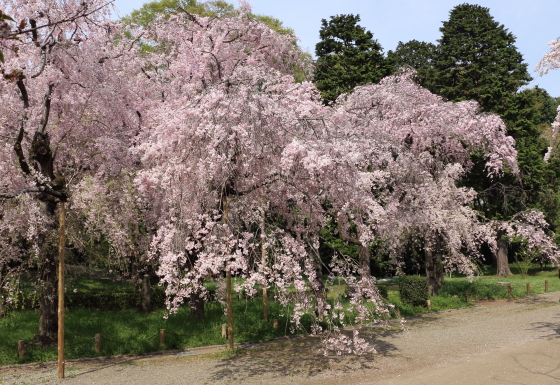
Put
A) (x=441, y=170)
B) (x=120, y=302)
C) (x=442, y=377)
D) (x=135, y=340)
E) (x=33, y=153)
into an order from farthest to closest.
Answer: (x=441, y=170), (x=120, y=302), (x=135, y=340), (x=33, y=153), (x=442, y=377)

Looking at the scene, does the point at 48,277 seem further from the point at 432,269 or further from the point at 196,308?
the point at 432,269

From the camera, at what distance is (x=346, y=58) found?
33.5 meters

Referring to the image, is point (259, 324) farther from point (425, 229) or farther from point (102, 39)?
point (102, 39)

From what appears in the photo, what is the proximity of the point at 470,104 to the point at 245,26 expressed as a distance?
1104 cm

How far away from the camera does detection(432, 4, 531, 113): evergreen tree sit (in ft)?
116

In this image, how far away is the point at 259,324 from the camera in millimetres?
16516

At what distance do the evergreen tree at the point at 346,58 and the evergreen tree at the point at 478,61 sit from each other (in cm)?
729

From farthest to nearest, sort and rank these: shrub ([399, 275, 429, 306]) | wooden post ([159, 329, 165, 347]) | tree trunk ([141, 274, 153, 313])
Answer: shrub ([399, 275, 429, 306])
tree trunk ([141, 274, 153, 313])
wooden post ([159, 329, 165, 347])

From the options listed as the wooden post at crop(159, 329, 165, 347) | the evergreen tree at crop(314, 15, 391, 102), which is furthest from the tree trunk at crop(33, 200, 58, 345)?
the evergreen tree at crop(314, 15, 391, 102)

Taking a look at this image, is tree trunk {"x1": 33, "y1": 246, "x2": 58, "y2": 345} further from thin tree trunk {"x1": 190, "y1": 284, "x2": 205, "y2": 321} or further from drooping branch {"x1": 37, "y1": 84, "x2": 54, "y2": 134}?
thin tree trunk {"x1": 190, "y1": 284, "x2": 205, "y2": 321}

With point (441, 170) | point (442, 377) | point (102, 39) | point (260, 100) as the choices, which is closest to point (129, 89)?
point (102, 39)

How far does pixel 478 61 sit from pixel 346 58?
1200cm

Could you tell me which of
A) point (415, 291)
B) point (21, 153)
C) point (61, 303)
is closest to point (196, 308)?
point (61, 303)

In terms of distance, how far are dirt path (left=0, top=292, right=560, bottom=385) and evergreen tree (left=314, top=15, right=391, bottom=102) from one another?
792 inches
